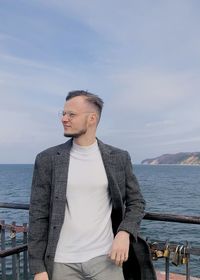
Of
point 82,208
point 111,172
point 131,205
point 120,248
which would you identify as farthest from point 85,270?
point 111,172

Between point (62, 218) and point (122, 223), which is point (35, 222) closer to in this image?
point (62, 218)

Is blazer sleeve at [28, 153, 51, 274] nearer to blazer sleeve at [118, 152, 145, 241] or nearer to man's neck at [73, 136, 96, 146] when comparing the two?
man's neck at [73, 136, 96, 146]

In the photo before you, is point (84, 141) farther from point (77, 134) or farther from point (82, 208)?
point (82, 208)

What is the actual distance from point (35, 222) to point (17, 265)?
1.33 metres

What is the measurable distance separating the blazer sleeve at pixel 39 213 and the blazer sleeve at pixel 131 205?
62cm

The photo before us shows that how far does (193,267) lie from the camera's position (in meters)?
17.9

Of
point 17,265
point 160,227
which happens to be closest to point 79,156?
point 17,265

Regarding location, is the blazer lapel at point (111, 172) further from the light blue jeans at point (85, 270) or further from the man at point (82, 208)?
the light blue jeans at point (85, 270)

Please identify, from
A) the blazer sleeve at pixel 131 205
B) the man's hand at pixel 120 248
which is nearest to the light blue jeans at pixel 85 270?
the man's hand at pixel 120 248

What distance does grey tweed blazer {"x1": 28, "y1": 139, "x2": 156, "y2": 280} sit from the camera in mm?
3182

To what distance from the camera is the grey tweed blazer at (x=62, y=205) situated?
125 inches

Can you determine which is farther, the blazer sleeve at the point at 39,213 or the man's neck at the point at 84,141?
the man's neck at the point at 84,141

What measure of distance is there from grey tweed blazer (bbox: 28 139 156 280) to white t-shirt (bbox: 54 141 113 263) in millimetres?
62

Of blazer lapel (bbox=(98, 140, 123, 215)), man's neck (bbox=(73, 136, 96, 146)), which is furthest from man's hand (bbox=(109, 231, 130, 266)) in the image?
man's neck (bbox=(73, 136, 96, 146))
